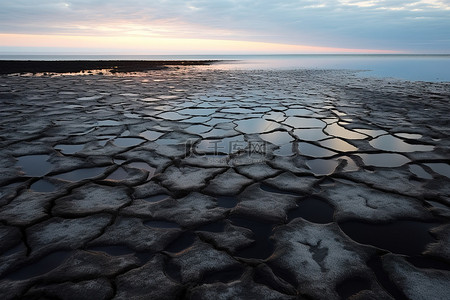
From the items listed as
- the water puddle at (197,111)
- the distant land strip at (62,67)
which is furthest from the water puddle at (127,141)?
the distant land strip at (62,67)

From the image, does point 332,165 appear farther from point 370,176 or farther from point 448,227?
point 448,227

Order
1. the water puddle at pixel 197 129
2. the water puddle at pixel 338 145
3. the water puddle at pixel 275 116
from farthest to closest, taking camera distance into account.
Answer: the water puddle at pixel 275 116, the water puddle at pixel 197 129, the water puddle at pixel 338 145

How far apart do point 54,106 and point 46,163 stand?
10.6ft

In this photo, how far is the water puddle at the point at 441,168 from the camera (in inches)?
92.3

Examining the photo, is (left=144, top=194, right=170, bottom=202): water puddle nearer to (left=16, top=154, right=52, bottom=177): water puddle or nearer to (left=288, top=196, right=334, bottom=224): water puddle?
(left=288, top=196, right=334, bottom=224): water puddle

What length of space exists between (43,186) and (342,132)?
3.26m

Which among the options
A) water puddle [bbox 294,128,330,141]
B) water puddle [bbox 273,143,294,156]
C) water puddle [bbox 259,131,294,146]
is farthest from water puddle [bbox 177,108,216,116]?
water puddle [bbox 273,143,294,156]

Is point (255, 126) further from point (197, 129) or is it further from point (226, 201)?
point (226, 201)

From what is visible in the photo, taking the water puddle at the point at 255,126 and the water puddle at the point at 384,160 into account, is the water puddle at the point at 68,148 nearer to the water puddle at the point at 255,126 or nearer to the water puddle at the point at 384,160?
the water puddle at the point at 255,126

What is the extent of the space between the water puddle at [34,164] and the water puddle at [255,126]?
7.21ft

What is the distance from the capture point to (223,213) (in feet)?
5.68

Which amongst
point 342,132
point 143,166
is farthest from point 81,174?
point 342,132

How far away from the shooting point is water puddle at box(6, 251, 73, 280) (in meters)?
1.23

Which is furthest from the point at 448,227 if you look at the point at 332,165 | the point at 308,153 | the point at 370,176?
the point at 308,153
